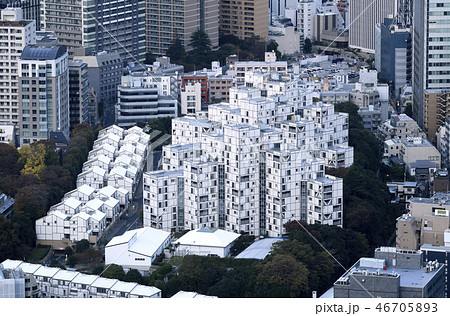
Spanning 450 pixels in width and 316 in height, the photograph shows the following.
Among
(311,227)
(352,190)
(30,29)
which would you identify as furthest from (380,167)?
(30,29)

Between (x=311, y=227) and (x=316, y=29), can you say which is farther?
(x=316, y=29)

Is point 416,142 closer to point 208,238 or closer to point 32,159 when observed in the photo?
point 32,159

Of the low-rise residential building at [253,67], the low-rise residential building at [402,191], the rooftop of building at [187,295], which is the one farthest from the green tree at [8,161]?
the low-rise residential building at [253,67]

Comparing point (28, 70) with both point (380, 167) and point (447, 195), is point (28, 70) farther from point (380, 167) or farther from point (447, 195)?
point (447, 195)

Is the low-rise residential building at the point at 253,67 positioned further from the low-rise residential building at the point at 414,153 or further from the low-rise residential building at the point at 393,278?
the low-rise residential building at the point at 393,278

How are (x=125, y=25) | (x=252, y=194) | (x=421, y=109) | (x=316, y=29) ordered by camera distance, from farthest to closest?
(x=316, y=29)
(x=125, y=25)
(x=421, y=109)
(x=252, y=194)

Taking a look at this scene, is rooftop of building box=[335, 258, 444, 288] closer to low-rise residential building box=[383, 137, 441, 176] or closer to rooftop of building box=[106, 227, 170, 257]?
rooftop of building box=[106, 227, 170, 257]

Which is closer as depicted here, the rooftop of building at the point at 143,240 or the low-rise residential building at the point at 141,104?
the rooftop of building at the point at 143,240
